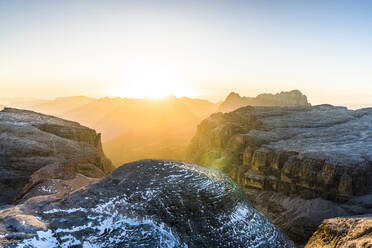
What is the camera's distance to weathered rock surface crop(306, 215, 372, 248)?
35.6 metres

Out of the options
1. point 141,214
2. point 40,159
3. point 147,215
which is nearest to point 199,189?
point 147,215

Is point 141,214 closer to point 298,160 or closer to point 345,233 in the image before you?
point 345,233

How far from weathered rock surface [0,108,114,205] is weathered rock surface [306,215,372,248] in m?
43.5

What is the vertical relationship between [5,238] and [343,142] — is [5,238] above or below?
above

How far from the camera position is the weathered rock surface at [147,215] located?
69.7 feet

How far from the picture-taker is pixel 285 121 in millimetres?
148125

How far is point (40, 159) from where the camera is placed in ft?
189

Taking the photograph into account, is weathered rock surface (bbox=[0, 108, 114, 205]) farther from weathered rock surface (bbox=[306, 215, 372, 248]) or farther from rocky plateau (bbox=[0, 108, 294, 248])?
weathered rock surface (bbox=[306, 215, 372, 248])

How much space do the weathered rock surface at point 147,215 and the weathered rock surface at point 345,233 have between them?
12707 mm

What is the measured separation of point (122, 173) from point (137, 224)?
9536 mm

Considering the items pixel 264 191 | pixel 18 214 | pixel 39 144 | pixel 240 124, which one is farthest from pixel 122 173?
pixel 240 124

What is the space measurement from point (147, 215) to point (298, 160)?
3471 inches

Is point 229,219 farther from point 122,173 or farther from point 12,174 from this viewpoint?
point 12,174

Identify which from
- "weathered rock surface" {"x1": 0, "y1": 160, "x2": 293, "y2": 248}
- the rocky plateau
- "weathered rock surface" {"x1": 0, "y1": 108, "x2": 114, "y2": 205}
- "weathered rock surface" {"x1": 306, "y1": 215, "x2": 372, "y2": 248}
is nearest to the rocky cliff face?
"weathered rock surface" {"x1": 306, "y1": 215, "x2": 372, "y2": 248}
